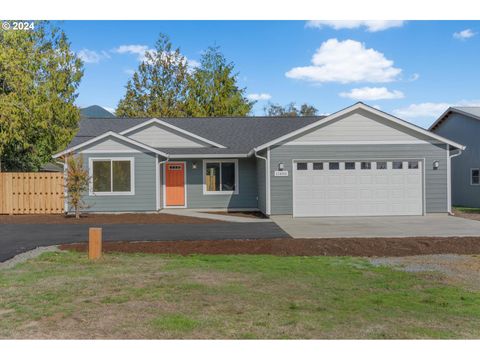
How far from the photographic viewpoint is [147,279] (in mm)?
7363

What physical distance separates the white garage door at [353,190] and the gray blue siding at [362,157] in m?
0.28

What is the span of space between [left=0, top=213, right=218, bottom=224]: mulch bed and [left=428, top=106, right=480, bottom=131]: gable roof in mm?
16382

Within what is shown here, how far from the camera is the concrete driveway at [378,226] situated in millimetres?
12883

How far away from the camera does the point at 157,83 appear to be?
47.3 meters

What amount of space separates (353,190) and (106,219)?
958 centimetres

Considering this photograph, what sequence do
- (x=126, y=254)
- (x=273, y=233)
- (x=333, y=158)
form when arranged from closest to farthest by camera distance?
1. (x=126, y=254)
2. (x=273, y=233)
3. (x=333, y=158)

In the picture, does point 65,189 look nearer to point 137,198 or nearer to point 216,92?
point 137,198

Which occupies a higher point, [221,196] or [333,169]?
[333,169]

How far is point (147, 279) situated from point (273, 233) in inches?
251

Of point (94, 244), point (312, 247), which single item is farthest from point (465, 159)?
point (94, 244)

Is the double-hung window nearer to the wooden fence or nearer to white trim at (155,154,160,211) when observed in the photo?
white trim at (155,154,160,211)

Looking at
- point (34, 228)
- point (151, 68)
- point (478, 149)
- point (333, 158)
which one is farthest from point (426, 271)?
point (151, 68)

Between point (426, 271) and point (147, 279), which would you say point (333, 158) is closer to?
point (426, 271)

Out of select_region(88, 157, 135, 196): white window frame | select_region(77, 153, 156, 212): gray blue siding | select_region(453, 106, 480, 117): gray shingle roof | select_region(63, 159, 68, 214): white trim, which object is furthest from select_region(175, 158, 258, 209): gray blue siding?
select_region(453, 106, 480, 117): gray shingle roof
